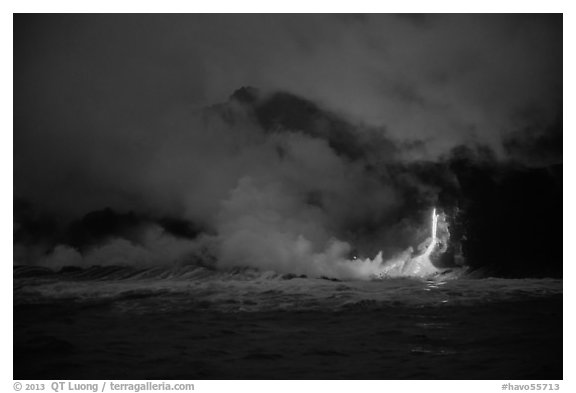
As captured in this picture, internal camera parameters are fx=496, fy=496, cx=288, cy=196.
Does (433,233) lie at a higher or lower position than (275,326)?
higher

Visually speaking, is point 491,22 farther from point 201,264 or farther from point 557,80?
point 201,264

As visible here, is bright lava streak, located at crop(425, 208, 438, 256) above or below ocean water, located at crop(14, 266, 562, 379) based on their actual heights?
above

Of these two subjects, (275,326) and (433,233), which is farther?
(433,233)

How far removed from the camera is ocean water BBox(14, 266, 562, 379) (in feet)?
12.7

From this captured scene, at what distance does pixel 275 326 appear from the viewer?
4.25 metres

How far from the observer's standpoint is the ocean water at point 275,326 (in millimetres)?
3859

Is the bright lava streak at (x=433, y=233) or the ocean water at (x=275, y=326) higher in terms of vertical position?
the bright lava streak at (x=433, y=233)

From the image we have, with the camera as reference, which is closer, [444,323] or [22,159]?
[444,323]

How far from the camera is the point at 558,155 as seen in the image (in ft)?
15.4

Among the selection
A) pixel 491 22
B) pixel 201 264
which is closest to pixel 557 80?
pixel 491 22

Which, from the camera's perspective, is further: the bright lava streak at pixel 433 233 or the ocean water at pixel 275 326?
the bright lava streak at pixel 433 233

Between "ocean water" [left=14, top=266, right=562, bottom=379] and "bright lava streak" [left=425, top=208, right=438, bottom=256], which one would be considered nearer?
"ocean water" [left=14, top=266, right=562, bottom=379]
